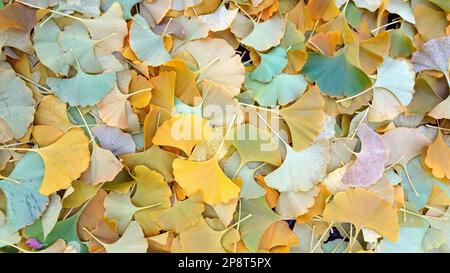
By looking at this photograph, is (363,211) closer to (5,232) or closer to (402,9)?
(402,9)

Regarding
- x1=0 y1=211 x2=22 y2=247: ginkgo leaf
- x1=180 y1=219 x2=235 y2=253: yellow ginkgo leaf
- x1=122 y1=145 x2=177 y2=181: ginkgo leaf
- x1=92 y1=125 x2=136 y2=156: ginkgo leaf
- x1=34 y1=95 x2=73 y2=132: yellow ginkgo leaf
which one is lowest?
x1=180 y1=219 x2=235 y2=253: yellow ginkgo leaf

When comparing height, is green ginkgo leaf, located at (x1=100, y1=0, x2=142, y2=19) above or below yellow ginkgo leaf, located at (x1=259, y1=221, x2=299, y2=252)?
above

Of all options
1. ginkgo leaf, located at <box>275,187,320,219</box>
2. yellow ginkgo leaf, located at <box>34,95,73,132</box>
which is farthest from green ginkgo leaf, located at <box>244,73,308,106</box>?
yellow ginkgo leaf, located at <box>34,95,73,132</box>

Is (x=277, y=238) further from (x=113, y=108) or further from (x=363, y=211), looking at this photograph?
(x=113, y=108)

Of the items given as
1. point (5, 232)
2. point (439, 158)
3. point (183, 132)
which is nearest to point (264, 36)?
point (183, 132)

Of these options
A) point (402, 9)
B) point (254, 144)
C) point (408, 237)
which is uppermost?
point (402, 9)

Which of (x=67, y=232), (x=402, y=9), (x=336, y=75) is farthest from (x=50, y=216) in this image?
(x=402, y=9)

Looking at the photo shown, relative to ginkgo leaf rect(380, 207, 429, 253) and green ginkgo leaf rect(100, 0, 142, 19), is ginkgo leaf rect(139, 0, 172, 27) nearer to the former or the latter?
green ginkgo leaf rect(100, 0, 142, 19)

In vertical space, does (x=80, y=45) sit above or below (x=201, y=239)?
above
